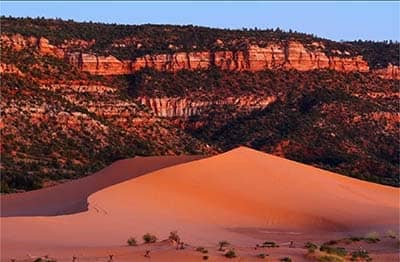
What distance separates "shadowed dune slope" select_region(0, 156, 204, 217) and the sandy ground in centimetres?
8

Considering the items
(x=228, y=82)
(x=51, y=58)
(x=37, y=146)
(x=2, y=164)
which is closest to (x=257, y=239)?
(x=2, y=164)

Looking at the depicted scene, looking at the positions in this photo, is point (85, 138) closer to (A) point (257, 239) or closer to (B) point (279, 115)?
(B) point (279, 115)

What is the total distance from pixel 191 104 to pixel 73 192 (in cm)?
4226

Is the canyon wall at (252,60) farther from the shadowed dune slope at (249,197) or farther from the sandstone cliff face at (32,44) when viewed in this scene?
the shadowed dune slope at (249,197)

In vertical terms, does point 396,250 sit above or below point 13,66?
below

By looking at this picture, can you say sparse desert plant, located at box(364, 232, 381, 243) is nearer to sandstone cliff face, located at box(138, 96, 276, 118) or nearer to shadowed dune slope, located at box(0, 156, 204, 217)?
shadowed dune slope, located at box(0, 156, 204, 217)

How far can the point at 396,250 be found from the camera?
1838 centimetres

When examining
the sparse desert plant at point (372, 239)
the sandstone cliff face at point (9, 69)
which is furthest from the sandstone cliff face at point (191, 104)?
the sparse desert plant at point (372, 239)

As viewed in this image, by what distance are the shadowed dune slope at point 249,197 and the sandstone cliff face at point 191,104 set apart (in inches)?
1540

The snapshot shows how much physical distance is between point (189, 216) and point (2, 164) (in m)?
19.3

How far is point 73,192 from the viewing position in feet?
93.3

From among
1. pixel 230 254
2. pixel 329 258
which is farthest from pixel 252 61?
pixel 230 254

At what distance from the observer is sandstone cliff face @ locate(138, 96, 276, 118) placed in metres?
69.8

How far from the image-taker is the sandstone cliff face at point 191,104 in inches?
2749
